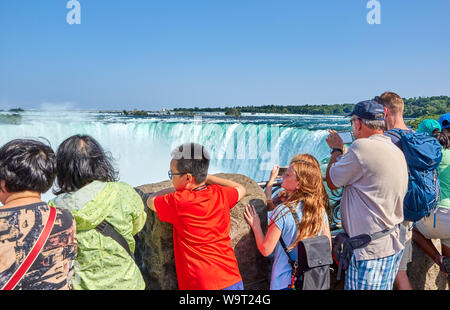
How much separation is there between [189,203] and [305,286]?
81 cm

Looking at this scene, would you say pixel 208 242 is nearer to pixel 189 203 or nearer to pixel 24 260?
pixel 189 203

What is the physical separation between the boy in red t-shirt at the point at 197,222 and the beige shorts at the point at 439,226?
160 cm

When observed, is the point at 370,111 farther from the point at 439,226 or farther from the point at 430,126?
the point at 439,226

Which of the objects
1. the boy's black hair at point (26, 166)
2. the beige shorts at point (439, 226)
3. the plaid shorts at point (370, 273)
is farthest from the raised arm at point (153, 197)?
the beige shorts at point (439, 226)

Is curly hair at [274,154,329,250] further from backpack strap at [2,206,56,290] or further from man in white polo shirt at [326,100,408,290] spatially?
backpack strap at [2,206,56,290]

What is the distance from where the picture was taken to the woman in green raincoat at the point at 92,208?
1.67 meters

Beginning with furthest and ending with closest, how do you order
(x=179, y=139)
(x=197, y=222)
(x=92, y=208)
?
(x=179, y=139)
(x=197, y=222)
(x=92, y=208)

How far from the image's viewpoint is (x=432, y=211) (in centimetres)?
255

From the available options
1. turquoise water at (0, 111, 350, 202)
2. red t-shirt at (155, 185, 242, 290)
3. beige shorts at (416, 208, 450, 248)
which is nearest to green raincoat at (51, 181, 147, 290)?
red t-shirt at (155, 185, 242, 290)

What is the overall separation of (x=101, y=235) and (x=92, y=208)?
153 mm

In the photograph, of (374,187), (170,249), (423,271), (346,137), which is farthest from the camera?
(423,271)

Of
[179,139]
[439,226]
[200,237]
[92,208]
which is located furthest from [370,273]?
[179,139]

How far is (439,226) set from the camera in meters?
2.58

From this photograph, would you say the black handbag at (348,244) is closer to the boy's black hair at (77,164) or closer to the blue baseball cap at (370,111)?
the blue baseball cap at (370,111)
